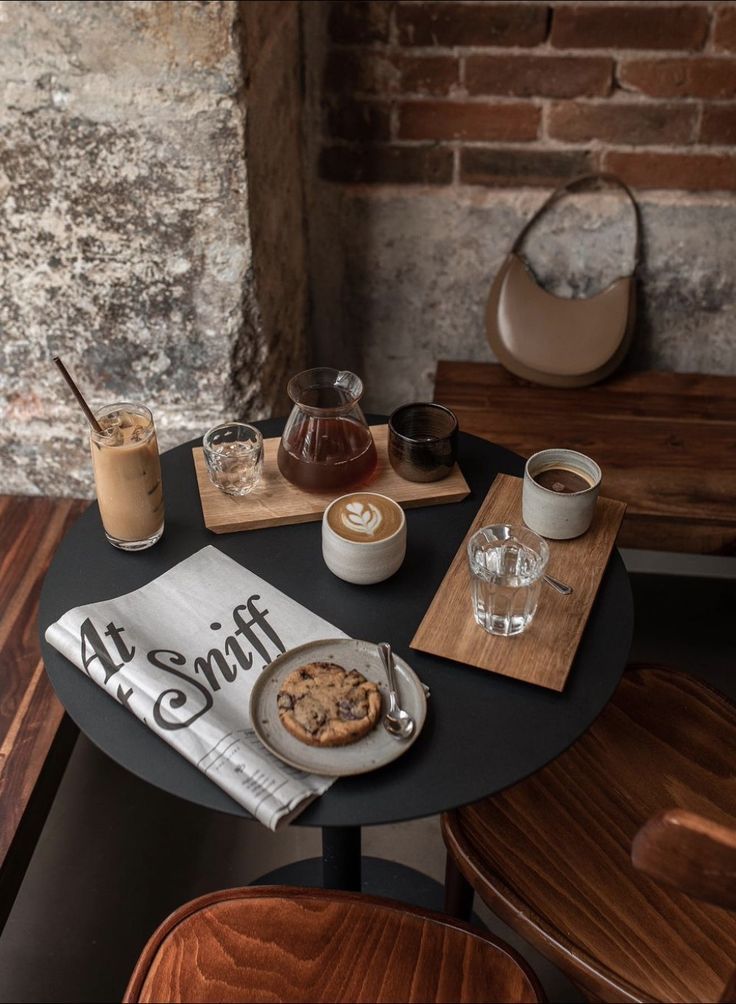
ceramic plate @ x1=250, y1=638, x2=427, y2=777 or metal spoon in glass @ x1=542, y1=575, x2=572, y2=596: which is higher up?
metal spoon in glass @ x1=542, y1=575, x2=572, y2=596

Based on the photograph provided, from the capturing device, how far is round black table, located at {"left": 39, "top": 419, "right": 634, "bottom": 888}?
3.23ft

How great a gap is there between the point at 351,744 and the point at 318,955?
0.90 feet

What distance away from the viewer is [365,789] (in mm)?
981

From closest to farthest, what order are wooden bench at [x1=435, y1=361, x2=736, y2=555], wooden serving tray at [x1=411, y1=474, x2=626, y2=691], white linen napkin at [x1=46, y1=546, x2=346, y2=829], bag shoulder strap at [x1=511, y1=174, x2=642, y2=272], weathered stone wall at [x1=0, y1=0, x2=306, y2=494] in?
white linen napkin at [x1=46, y1=546, x2=346, y2=829], wooden serving tray at [x1=411, y1=474, x2=626, y2=691], weathered stone wall at [x1=0, y1=0, x2=306, y2=494], wooden bench at [x1=435, y1=361, x2=736, y2=555], bag shoulder strap at [x1=511, y1=174, x2=642, y2=272]

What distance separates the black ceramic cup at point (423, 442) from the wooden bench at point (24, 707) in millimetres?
663

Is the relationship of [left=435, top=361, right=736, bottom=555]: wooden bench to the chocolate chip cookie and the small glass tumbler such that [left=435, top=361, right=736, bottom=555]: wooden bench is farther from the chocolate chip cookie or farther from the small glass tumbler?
the chocolate chip cookie

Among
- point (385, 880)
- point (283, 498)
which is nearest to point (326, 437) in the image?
point (283, 498)

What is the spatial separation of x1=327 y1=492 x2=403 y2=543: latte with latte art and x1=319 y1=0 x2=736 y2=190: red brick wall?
1.06 meters

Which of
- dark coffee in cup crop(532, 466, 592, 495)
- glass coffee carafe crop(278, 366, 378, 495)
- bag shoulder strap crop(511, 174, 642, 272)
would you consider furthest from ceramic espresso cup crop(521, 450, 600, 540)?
bag shoulder strap crop(511, 174, 642, 272)

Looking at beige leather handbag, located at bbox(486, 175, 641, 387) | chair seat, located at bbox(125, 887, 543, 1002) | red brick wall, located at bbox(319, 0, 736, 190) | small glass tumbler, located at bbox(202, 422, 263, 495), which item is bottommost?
chair seat, located at bbox(125, 887, 543, 1002)

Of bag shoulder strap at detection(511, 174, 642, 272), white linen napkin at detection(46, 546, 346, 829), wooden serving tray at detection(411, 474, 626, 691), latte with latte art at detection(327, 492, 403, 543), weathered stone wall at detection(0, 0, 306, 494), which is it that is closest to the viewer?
white linen napkin at detection(46, 546, 346, 829)

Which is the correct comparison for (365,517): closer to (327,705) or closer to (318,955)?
(327,705)

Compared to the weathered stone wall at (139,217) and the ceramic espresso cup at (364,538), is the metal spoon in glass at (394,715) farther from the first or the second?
the weathered stone wall at (139,217)

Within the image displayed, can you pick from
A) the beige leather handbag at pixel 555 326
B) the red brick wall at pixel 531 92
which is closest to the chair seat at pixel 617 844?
the beige leather handbag at pixel 555 326
